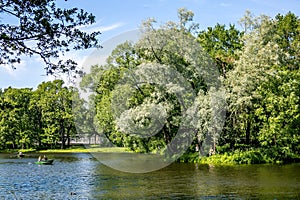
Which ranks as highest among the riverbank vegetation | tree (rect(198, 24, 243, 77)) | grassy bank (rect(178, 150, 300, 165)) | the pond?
tree (rect(198, 24, 243, 77))

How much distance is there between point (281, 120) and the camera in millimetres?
37375

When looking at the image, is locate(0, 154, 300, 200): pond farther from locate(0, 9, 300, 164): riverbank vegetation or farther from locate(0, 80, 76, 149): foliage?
locate(0, 80, 76, 149): foliage

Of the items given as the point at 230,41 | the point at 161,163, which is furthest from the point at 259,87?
the point at 230,41

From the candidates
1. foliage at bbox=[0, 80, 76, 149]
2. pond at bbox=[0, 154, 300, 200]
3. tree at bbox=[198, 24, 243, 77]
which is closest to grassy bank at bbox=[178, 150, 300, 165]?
pond at bbox=[0, 154, 300, 200]

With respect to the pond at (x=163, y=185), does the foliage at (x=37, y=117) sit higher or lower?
higher

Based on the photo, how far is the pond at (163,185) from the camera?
68.0 feet

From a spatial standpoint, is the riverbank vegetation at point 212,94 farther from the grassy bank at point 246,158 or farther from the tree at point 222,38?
the tree at point 222,38

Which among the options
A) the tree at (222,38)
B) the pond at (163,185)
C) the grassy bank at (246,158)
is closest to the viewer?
the pond at (163,185)

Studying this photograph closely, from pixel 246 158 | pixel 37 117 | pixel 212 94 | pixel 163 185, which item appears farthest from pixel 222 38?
pixel 37 117

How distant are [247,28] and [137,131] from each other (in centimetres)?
1674

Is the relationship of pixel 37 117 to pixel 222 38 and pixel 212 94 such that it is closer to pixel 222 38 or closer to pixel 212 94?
pixel 222 38

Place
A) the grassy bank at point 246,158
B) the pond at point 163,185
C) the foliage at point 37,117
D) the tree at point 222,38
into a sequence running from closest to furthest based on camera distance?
1. the pond at point 163,185
2. the grassy bank at point 246,158
3. the tree at point 222,38
4. the foliage at point 37,117

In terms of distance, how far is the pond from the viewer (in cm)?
2072

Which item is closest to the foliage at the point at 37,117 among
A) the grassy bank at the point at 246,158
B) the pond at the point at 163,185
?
the grassy bank at the point at 246,158
